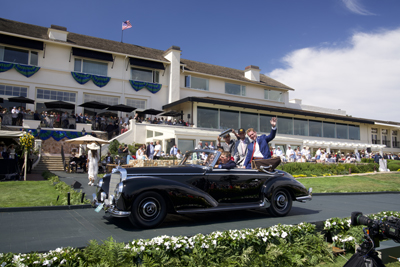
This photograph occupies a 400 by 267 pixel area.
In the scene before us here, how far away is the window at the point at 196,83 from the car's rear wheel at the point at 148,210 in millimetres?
29029

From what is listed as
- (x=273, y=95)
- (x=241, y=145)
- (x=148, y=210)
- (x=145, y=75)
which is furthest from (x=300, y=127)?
(x=148, y=210)

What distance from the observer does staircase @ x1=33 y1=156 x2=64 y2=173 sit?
63.5 feet

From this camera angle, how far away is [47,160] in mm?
20328

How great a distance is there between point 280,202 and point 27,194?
816 cm

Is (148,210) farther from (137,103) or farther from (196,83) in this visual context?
(196,83)

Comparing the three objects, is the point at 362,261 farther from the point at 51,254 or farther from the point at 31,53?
the point at 31,53

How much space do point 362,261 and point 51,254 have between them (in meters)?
3.49

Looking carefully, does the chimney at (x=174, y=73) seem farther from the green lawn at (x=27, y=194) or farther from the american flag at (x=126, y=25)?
the green lawn at (x=27, y=194)

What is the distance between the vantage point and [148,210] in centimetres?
557

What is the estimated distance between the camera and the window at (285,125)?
3478 centimetres

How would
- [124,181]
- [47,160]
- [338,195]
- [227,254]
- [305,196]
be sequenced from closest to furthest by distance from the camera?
1. [227,254]
2. [124,181]
3. [305,196]
4. [338,195]
5. [47,160]

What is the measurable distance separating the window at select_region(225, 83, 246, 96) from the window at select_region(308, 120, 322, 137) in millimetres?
9415

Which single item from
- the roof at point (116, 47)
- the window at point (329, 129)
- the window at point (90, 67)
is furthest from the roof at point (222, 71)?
the window at point (90, 67)

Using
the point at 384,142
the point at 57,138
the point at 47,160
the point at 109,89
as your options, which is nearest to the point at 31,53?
the point at 109,89
